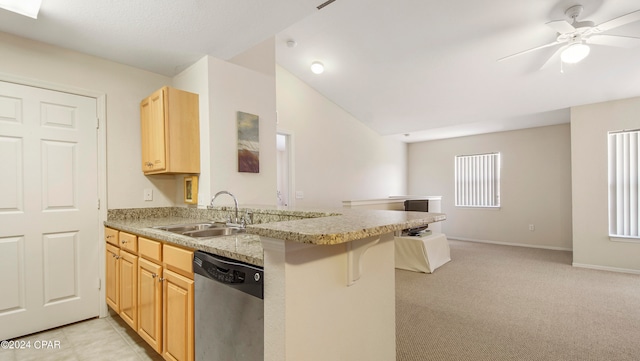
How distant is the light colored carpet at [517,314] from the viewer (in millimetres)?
2133

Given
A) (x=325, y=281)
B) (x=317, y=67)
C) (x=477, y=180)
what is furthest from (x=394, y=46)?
(x=477, y=180)

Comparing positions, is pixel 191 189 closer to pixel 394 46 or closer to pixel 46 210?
pixel 46 210

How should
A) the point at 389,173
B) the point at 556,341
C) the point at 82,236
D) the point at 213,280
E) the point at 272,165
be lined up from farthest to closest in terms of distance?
the point at 389,173 < the point at 272,165 < the point at 82,236 < the point at 556,341 < the point at 213,280

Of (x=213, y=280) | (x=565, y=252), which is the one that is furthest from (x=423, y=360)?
(x=565, y=252)

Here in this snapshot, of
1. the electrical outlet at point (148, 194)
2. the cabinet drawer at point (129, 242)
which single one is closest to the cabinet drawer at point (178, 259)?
the cabinet drawer at point (129, 242)

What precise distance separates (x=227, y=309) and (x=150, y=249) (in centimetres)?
92

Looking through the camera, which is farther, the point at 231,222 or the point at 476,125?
the point at 476,125

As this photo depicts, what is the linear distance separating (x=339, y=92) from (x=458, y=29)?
7.24 feet

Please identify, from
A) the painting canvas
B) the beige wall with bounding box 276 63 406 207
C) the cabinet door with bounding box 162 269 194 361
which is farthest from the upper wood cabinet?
the beige wall with bounding box 276 63 406 207

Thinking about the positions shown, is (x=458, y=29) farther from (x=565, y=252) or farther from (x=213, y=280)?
(x=565, y=252)

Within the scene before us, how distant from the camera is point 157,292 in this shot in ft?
5.89

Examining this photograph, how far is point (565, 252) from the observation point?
17.5 ft

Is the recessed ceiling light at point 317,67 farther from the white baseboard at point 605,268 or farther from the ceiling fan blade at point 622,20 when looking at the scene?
the white baseboard at point 605,268

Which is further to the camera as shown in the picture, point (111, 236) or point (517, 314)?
point (517, 314)
